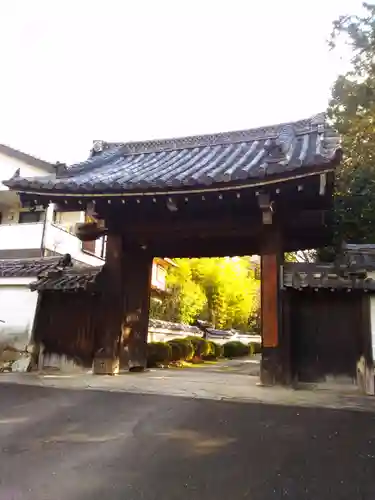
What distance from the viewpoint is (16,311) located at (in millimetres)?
9758

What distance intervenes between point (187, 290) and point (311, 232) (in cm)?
1431

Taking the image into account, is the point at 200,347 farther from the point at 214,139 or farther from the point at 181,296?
the point at 214,139

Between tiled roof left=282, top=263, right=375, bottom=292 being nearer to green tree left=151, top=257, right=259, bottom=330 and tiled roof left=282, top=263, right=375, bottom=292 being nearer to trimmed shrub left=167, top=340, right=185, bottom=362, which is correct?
trimmed shrub left=167, top=340, right=185, bottom=362

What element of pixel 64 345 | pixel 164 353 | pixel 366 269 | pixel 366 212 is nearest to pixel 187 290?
pixel 164 353

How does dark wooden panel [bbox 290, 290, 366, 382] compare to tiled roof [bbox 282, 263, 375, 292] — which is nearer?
tiled roof [bbox 282, 263, 375, 292]

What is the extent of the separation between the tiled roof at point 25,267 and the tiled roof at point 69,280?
2.30 ft

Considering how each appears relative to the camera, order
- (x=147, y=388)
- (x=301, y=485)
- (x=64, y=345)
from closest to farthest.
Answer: (x=301, y=485) → (x=147, y=388) → (x=64, y=345)

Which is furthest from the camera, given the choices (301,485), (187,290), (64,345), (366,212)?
(187,290)

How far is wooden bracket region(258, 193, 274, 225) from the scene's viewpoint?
7083mm

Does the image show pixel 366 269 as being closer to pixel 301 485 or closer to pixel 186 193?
pixel 186 193

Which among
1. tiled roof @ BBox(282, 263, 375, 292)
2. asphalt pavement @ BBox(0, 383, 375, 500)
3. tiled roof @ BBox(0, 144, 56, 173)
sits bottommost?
asphalt pavement @ BBox(0, 383, 375, 500)

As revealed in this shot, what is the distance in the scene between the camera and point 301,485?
3.15 metres

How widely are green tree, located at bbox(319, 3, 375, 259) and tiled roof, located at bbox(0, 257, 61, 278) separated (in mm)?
7566

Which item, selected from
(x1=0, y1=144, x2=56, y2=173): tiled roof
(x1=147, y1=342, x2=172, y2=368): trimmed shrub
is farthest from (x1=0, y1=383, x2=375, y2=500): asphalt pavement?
(x1=0, y1=144, x2=56, y2=173): tiled roof
